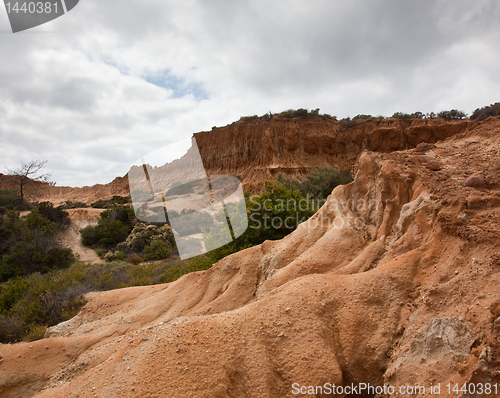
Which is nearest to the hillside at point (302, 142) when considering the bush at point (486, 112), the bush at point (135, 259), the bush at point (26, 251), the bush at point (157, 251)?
the bush at point (486, 112)

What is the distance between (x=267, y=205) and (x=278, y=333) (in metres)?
8.08

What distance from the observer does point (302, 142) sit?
34656mm

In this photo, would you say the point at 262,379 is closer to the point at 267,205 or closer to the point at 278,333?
the point at 278,333

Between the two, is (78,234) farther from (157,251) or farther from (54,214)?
(157,251)

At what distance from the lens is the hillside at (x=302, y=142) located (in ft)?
100

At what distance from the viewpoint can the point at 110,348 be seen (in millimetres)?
4887

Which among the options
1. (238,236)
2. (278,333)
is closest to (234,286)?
(278,333)

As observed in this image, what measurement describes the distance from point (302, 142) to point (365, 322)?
106ft

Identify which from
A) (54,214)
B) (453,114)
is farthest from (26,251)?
(453,114)

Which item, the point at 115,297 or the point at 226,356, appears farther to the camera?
the point at 115,297

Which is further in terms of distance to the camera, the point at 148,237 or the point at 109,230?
the point at 109,230

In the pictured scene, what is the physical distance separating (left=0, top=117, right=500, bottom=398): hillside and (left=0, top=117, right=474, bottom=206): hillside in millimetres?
25172

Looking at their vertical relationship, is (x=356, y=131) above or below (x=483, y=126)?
above

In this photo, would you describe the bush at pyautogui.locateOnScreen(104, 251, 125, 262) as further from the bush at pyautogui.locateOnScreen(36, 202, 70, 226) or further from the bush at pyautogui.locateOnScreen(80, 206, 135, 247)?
the bush at pyautogui.locateOnScreen(36, 202, 70, 226)
